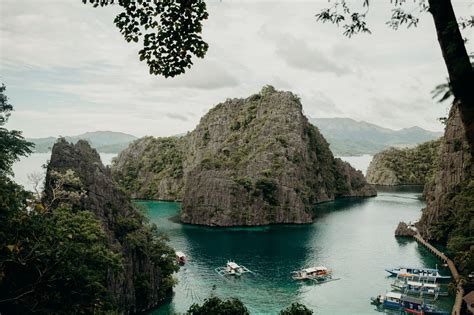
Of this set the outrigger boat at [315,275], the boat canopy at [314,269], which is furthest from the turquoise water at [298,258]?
the boat canopy at [314,269]

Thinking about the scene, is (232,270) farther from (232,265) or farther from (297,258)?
(297,258)

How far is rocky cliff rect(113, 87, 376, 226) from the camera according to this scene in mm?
91750

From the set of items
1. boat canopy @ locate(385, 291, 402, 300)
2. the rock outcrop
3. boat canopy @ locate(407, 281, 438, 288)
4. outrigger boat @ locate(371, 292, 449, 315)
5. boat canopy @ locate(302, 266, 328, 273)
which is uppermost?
the rock outcrop

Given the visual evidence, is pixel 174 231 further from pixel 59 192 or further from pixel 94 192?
pixel 59 192

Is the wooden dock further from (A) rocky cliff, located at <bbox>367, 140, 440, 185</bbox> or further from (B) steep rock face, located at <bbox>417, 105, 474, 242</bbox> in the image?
(A) rocky cliff, located at <bbox>367, 140, 440, 185</bbox>

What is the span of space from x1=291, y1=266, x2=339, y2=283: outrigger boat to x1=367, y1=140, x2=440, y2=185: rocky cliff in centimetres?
13059

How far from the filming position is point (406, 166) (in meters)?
179

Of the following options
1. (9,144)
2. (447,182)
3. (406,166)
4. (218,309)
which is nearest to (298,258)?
(218,309)

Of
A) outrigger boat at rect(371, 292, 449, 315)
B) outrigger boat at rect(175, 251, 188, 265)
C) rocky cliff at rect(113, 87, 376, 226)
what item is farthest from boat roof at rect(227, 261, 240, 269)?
rocky cliff at rect(113, 87, 376, 226)

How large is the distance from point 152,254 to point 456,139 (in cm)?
5655

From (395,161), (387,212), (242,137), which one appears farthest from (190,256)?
(395,161)

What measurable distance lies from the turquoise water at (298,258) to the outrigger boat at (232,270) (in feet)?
3.49

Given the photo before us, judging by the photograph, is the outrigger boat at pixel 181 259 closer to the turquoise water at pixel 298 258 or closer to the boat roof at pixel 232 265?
the turquoise water at pixel 298 258

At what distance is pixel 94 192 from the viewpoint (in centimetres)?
4234
